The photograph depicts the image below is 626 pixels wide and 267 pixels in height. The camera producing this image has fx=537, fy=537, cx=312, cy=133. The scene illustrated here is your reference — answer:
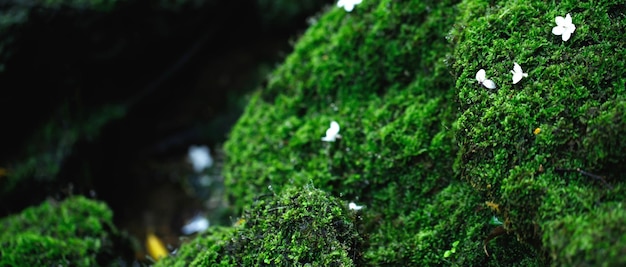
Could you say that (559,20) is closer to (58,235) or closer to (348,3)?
(348,3)

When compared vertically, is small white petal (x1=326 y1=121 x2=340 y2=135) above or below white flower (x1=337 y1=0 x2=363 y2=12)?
below

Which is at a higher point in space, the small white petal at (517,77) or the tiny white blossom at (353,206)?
the small white petal at (517,77)

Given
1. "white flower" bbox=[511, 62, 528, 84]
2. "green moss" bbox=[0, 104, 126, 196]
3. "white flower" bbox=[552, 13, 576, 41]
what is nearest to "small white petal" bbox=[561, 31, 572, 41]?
"white flower" bbox=[552, 13, 576, 41]

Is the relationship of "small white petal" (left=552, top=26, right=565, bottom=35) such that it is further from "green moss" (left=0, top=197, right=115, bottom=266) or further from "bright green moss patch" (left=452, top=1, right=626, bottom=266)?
"green moss" (left=0, top=197, right=115, bottom=266)

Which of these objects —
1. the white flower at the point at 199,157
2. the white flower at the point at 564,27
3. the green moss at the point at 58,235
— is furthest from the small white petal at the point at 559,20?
the white flower at the point at 199,157

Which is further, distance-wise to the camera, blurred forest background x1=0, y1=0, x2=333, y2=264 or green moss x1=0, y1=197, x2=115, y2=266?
blurred forest background x1=0, y1=0, x2=333, y2=264

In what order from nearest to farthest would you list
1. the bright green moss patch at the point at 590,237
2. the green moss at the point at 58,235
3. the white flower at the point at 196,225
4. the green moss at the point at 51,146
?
1. the bright green moss patch at the point at 590,237
2. the green moss at the point at 58,235
3. the white flower at the point at 196,225
4. the green moss at the point at 51,146

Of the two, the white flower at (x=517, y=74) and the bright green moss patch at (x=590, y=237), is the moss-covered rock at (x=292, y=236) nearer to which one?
the bright green moss patch at (x=590, y=237)
